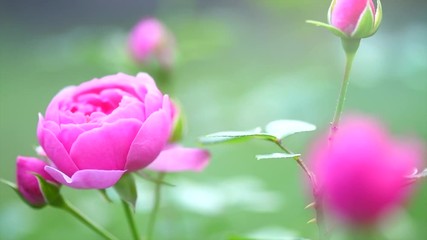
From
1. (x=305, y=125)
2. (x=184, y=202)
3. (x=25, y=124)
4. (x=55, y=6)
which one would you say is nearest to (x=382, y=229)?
(x=305, y=125)

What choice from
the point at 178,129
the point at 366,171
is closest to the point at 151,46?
the point at 178,129

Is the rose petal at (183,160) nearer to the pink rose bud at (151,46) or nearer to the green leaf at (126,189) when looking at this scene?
the green leaf at (126,189)

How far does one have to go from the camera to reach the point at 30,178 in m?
0.40

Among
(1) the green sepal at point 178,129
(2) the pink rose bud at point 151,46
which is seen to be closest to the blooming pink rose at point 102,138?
(1) the green sepal at point 178,129

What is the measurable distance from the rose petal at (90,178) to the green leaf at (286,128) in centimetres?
8

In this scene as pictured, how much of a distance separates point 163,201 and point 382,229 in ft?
1.83

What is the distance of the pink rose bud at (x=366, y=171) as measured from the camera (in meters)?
0.22

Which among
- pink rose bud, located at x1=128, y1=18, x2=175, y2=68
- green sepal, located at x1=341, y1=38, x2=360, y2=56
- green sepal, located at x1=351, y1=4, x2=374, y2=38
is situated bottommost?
pink rose bud, located at x1=128, y1=18, x2=175, y2=68

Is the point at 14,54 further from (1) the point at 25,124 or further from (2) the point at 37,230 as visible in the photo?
(2) the point at 37,230

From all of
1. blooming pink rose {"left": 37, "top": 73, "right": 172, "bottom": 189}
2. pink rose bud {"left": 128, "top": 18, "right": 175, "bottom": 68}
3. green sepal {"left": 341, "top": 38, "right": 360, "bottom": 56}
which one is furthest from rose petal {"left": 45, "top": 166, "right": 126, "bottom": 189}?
pink rose bud {"left": 128, "top": 18, "right": 175, "bottom": 68}

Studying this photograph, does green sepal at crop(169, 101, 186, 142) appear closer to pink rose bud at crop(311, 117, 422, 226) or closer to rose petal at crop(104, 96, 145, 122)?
rose petal at crop(104, 96, 145, 122)

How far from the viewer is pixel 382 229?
0.23 metres

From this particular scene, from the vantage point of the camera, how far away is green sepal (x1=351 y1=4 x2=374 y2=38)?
0.36m

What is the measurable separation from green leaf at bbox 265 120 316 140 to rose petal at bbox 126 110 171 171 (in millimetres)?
56
